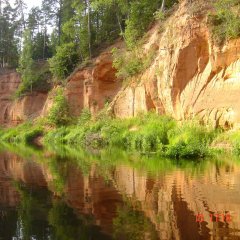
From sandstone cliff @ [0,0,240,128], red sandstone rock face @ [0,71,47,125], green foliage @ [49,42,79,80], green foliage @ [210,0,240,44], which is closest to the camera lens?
green foliage @ [210,0,240,44]

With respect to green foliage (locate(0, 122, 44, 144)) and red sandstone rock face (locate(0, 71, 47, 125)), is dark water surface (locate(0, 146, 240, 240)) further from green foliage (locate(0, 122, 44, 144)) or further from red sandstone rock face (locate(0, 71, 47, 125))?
red sandstone rock face (locate(0, 71, 47, 125))

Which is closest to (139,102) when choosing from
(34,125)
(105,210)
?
(34,125)

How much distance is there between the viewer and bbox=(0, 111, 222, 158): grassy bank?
23631 millimetres

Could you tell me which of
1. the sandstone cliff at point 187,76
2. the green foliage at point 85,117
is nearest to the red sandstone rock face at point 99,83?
the green foliage at point 85,117

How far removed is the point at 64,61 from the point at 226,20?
2851 centimetres

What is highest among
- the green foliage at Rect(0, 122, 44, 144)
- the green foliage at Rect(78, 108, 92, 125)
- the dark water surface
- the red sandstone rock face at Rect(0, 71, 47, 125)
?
the red sandstone rock face at Rect(0, 71, 47, 125)

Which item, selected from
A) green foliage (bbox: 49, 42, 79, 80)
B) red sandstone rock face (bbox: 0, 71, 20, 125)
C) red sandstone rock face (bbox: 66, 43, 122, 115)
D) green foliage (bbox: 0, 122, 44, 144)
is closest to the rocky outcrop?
red sandstone rock face (bbox: 66, 43, 122, 115)

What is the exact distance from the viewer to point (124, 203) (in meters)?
11.1

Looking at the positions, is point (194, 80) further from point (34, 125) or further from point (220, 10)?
point (34, 125)

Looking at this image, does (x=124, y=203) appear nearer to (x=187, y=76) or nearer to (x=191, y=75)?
(x=191, y=75)

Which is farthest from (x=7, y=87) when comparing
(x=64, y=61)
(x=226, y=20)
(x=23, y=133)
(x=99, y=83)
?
(x=226, y=20)

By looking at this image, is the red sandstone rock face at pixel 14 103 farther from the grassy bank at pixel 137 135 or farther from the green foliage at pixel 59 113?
the green foliage at pixel 59 113

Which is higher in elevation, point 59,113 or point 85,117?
point 59,113

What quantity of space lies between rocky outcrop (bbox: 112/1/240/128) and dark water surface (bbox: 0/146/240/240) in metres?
8.11
